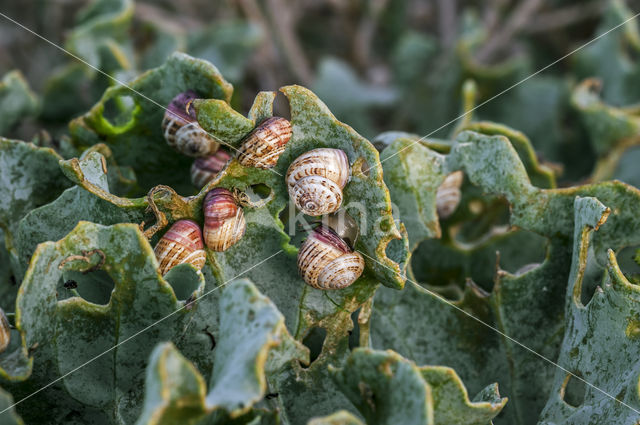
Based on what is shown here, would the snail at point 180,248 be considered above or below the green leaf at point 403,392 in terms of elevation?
above

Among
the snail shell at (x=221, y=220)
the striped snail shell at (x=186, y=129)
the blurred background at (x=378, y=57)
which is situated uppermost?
the blurred background at (x=378, y=57)

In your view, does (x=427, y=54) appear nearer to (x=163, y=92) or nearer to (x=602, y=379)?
(x=163, y=92)

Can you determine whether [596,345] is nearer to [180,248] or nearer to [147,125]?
[180,248]

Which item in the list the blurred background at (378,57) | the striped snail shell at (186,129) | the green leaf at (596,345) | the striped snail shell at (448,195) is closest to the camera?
the green leaf at (596,345)

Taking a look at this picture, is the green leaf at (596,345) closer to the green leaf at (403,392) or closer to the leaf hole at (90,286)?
the green leaf at (403,392)

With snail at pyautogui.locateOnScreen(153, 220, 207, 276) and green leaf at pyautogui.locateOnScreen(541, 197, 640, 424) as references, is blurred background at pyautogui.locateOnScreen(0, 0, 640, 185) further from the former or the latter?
green leaf at pyautogui.locateOnScreen(541, 197, 640, 424)

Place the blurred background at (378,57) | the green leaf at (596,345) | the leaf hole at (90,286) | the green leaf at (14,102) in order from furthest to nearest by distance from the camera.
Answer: the blurred background at (378,57)
the green leaf at (14,102)
the leaf hole at (90,286)
the green leaf at (596,345)

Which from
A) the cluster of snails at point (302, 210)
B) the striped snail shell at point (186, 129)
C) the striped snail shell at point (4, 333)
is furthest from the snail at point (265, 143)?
the striped snail shell at point (4, 333)

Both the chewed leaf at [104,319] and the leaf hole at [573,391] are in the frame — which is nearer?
the chewed leaf at [104,319]

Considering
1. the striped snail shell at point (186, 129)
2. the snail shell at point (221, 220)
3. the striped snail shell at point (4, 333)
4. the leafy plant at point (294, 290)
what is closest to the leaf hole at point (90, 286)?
the leafy plant at point (294, 290)
